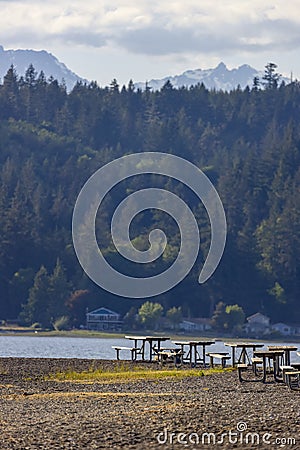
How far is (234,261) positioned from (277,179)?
20.7 m

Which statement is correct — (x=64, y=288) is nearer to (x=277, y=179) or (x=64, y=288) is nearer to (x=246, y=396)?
(x=277, y=179)

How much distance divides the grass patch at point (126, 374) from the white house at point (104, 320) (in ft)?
279

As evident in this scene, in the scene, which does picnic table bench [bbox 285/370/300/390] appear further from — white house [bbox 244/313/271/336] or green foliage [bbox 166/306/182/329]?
white house [bbox 244/313/271/336]

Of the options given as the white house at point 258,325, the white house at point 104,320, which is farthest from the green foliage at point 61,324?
the white house at point 258,325

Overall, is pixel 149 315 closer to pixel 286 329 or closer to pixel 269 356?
pixel 286 329

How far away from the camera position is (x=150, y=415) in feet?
67.8

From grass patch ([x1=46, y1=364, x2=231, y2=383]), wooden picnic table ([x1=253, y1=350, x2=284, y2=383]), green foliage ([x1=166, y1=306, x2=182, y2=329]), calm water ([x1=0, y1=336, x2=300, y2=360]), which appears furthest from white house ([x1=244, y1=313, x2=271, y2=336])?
wooden picnic table ([x1=253, y1=350, x2=284, y2=383])

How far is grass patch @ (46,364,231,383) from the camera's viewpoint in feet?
104

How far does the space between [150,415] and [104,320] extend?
336 feet

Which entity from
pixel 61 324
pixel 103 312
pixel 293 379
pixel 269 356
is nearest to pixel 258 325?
pixel 103 312

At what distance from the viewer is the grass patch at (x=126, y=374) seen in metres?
31.7

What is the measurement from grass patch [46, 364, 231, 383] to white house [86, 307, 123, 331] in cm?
8503

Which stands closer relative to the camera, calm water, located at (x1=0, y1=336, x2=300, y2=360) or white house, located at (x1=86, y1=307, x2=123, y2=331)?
calm water, located at (x1=0, y1=336, x2=300, y2=360)

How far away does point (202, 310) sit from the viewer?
131500 millimetres
